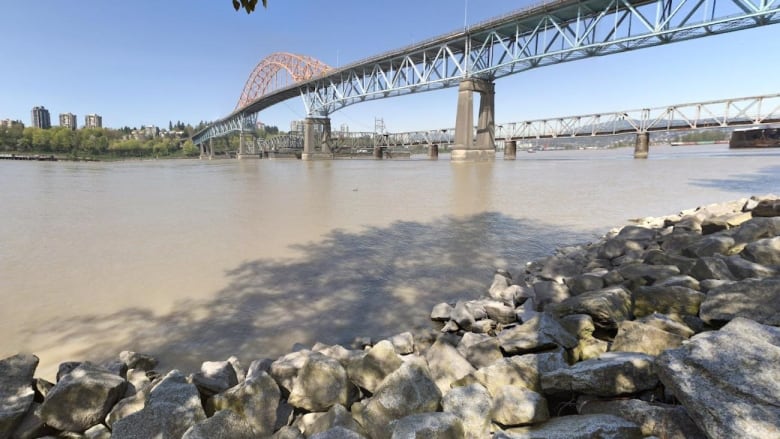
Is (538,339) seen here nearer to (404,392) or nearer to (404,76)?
(404,392)

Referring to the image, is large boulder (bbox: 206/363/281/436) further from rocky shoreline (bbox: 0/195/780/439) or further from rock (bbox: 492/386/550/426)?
rock (bbox: 492/386/550/426)

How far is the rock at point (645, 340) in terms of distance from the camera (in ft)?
8.71

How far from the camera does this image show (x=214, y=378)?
2840 millimetres

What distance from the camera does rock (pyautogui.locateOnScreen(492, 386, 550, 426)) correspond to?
86.8 inches

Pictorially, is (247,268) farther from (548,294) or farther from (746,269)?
(746,269)

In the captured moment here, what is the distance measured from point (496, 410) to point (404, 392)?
1.82ft

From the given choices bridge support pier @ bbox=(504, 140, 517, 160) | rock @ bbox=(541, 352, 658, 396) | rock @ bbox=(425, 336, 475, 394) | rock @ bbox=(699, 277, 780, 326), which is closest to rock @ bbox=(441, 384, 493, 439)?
rock @ bbox=(425, 336, 475, 394)

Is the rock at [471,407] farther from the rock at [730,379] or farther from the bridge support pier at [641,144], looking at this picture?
the bridge support pier at [641,144]

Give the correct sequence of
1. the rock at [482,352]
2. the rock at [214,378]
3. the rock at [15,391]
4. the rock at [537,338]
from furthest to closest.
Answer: the rock at [482,352]
the rock at [537,338]
the rock at [214,378]
the rock at [15,391]

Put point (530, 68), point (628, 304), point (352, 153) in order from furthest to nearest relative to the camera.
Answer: point (352, 153) → point (530, 68) → point (628, 304)

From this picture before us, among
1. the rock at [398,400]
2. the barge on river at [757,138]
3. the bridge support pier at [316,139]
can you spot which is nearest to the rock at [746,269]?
the rock at [398,400]

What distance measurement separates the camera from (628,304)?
3.60m

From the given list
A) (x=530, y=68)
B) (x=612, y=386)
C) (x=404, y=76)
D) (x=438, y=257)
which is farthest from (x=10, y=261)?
(x=404, y=76)

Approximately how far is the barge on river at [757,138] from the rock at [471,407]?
94712 millimetres
